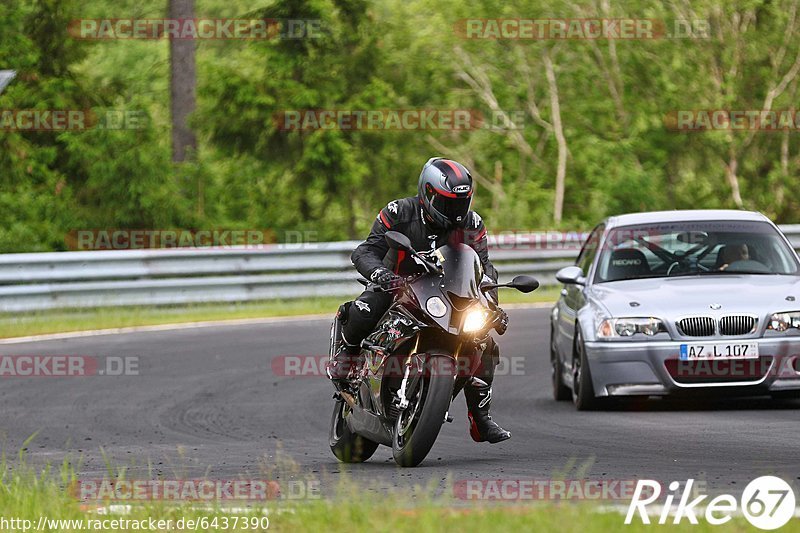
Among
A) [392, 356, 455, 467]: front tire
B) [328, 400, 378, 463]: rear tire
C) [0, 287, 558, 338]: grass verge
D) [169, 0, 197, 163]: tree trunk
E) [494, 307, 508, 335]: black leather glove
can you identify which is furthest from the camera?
[169, 0, 197, 163]: tree trunk

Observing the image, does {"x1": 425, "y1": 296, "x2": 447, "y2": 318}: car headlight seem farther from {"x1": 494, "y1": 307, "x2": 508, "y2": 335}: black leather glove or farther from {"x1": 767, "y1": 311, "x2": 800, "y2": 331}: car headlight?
{"x1": 767, "y1": 311, "x2": 800, "y2": 331}: car headlight

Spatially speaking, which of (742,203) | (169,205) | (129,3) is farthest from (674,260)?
(129,3)

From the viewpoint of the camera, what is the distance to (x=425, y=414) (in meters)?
8.63

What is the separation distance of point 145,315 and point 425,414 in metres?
13.6

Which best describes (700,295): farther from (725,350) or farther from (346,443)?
(346,443)

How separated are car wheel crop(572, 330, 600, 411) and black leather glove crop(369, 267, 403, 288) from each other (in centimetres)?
387

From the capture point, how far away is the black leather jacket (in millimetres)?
9188

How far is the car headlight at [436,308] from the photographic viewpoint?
8.66 m

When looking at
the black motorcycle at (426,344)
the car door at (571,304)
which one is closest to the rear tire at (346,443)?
the black motorcycle at (426,344)

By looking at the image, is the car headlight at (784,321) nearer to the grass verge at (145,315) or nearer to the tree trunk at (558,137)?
the grass verge at (145,315)

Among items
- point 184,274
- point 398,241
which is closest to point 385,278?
point 398,241

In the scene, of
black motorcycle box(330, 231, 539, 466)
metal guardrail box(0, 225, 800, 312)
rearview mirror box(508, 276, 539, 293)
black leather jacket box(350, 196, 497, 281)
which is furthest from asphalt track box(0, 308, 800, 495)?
metal guardrail box(0, 225, 800, 312)

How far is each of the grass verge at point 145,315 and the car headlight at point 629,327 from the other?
9.04 meters

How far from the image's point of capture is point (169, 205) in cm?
2772
